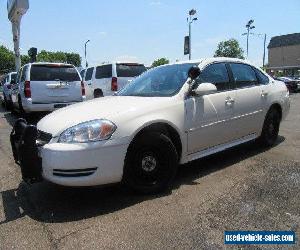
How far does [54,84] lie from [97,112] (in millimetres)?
6583

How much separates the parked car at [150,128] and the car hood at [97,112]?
11 mm

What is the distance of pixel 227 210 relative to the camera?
13.0 feet

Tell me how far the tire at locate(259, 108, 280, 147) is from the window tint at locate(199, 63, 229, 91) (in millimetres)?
1221

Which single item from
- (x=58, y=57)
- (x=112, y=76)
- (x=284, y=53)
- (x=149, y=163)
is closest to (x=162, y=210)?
(x=149, y=163)

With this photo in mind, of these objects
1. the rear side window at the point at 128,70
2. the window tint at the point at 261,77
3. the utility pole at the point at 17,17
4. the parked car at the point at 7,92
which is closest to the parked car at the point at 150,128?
the window tint at the point at 261,77

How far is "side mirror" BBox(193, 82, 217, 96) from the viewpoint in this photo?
4.93 m

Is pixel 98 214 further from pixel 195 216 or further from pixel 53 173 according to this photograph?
pixel 195 216

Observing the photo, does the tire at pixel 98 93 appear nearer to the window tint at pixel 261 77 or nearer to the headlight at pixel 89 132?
the window tint at pixel 261 77

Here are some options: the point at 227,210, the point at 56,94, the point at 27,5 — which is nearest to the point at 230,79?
the point at 227,210

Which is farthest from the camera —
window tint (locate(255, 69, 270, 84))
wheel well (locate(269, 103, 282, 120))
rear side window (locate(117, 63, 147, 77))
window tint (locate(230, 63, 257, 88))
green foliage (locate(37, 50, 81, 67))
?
green foliage (locate(37, 50, 81, 67))

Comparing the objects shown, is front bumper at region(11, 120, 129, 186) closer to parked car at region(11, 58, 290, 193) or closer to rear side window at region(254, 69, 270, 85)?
parked car at region(11, 58, 290, 193)

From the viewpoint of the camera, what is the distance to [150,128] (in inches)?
178

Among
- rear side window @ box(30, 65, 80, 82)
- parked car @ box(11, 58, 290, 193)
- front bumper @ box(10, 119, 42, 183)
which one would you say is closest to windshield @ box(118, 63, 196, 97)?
parked car @ box(11, 58, 290, 193)

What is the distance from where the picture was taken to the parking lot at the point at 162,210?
3477 mm
